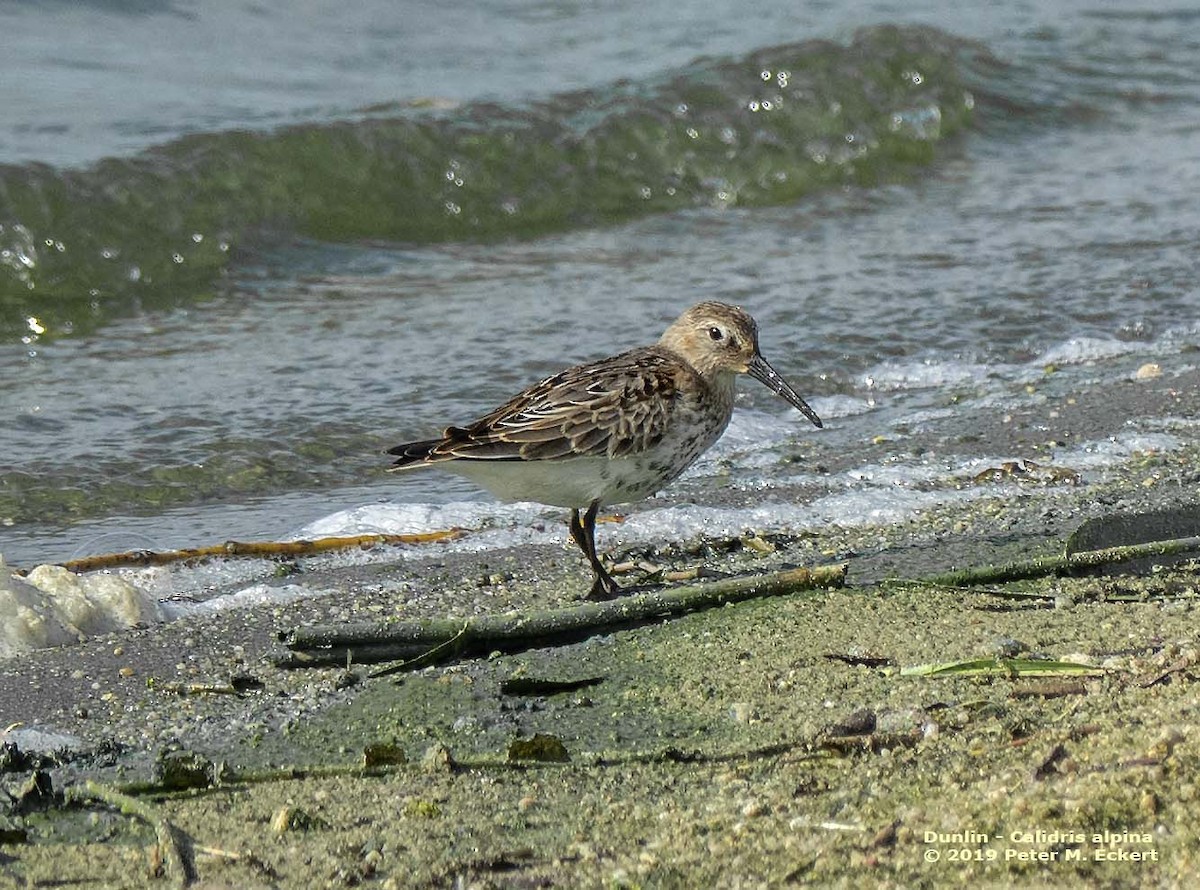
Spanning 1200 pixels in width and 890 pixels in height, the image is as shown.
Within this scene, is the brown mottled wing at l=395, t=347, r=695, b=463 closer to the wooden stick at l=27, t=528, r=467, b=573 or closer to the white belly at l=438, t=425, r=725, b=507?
the white belly at l=438, t=425, r=725, b=507

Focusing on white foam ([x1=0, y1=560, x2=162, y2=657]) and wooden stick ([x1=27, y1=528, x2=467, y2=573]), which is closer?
white foam ([x1=0, y1=560, x2=162, y2=657])

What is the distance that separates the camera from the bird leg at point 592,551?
14.1 ft

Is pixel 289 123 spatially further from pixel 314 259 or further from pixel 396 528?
pixel 396 528

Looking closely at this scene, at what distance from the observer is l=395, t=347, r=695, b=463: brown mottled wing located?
175 inches

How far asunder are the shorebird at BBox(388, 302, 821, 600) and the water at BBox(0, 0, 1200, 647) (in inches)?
24.5

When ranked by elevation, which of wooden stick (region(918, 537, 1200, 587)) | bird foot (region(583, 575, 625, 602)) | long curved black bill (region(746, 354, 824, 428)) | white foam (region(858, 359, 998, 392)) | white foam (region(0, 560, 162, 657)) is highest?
long curved black bill (region(746, 354, 824, 428))

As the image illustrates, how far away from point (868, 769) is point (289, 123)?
848 cm

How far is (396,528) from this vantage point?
17.4ft

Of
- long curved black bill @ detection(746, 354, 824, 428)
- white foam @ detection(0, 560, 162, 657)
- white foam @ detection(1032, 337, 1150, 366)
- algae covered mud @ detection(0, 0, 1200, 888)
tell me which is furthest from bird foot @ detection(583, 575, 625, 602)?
white foam @ detection(1032, 337, 1150, 366)

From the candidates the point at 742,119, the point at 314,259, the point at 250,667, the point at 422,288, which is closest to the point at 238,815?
the point at 250,667

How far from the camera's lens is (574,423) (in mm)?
4465

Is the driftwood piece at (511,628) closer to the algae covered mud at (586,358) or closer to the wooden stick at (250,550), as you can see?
the algae covered mud at (586,358)

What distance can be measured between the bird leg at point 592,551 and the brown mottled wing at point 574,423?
7.6 inches

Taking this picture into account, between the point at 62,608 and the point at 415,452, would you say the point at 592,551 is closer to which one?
the point at 415,452
